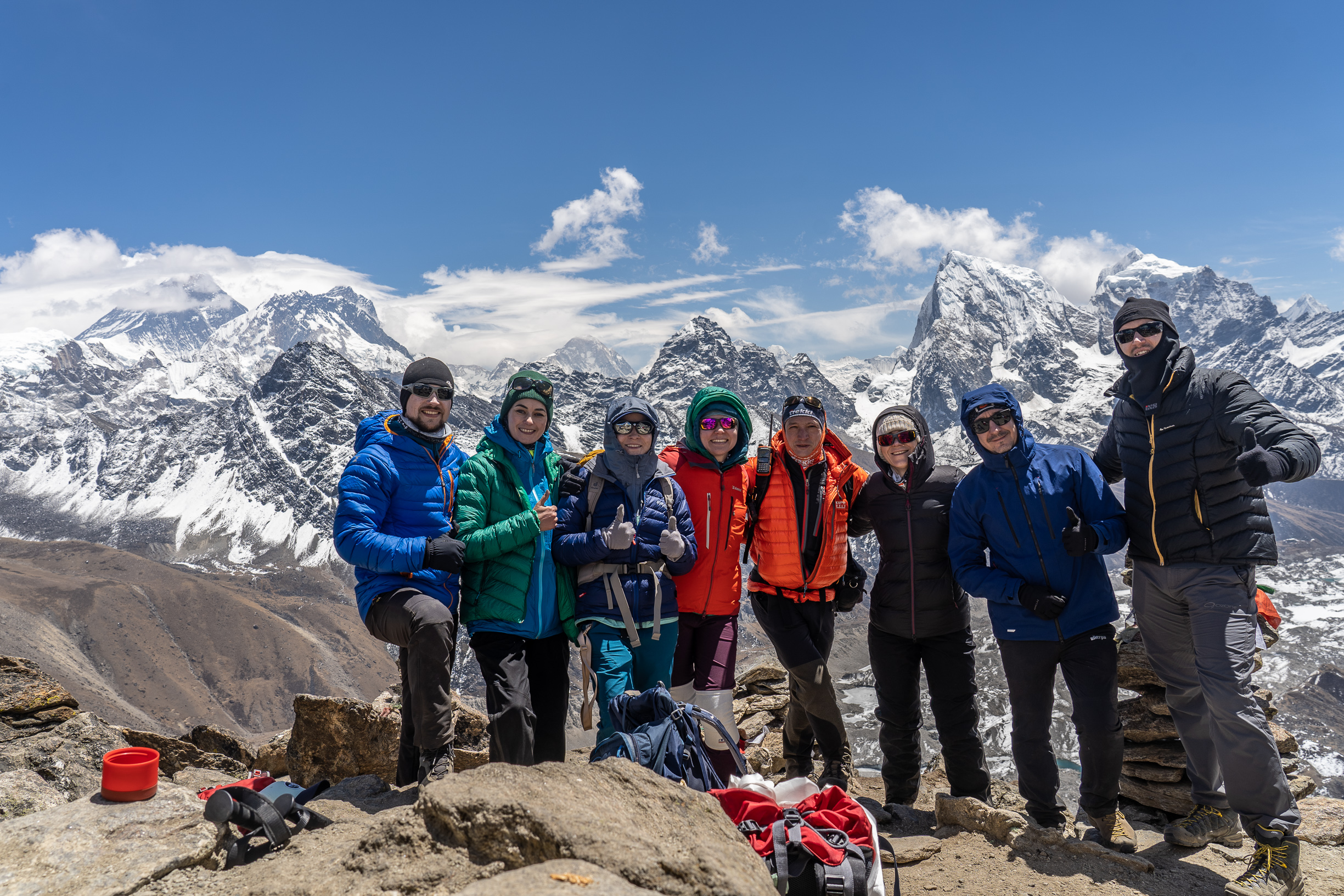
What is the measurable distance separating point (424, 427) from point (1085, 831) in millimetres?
6936

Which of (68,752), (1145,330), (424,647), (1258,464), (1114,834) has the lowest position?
(1114,834)

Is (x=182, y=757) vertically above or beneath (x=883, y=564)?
beneath

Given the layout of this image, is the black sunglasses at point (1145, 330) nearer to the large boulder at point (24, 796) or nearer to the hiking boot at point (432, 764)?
the hiking boot at point (432, 764)

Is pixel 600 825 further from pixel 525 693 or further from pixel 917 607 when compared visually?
pixel 917 607

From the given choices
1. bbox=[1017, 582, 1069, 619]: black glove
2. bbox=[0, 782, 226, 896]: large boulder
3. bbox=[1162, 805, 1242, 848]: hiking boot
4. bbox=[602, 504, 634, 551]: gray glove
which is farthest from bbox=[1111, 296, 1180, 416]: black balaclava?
bbox=[0, 782, 226, 896]: large boulder

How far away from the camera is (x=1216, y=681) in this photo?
18.6 feet

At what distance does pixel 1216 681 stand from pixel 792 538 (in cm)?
352

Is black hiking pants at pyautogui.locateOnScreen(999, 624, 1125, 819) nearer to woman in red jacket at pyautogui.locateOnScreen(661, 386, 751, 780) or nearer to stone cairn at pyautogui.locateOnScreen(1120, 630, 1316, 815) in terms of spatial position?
stone cairn at pyautogui.locateOnScreen(1120, 630, 1316, 815)

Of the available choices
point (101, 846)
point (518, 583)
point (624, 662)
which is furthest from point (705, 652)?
point (101, 846)

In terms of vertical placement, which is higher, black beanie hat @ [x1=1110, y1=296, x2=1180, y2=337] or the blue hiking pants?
black beanie hat @ [x1=1110, y1=296, x2=1180, y2=337]

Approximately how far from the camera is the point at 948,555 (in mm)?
6637

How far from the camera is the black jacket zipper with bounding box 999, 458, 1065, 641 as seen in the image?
19.8ft

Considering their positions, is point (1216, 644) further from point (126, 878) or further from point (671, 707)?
point (126, 878)

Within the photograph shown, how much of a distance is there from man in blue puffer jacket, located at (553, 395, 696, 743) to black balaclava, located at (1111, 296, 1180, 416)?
409 cm
